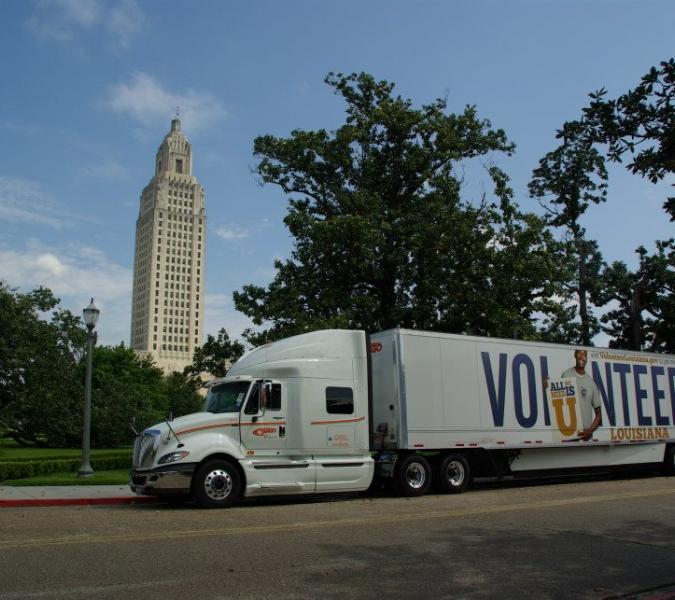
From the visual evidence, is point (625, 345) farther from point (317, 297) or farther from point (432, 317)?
point (317, 297)

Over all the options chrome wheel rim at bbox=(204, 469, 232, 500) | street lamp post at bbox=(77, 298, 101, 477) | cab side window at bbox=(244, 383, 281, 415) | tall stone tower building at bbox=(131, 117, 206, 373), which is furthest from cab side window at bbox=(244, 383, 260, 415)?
tall stone tower building at bbox=(131, 117, 206, 373)

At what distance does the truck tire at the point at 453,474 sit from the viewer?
16.0 m

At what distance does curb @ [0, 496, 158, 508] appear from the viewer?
1348cm

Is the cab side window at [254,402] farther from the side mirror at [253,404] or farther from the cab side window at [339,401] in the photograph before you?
the cab side window at [339,401]

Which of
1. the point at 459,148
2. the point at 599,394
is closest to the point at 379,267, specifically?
the point at 459,148

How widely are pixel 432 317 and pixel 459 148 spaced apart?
7.05 metres

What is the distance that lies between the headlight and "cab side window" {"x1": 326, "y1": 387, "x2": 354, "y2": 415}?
11.1 feet

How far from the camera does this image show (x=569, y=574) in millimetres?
7188

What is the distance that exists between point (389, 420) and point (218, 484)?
4360mm

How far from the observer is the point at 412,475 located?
1545cm

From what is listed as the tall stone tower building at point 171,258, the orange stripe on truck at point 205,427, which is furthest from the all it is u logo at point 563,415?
the tall stone tower building at point 171,258

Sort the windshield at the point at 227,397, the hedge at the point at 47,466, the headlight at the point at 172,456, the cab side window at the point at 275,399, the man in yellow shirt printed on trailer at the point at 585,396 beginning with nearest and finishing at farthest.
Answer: the headlight at the point at 172,456
the windshield at the point at 227,397
the cab side window at the point at 275,399
the man in yellow shirt printed on trailer at the point at 585,396
the hedge at the point at 47,466

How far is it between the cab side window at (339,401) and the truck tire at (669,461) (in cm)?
1157

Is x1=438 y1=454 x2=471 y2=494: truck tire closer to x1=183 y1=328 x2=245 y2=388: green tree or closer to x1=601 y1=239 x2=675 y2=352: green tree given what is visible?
x1=183 y1=328 x2=245 y2=388: green tree
